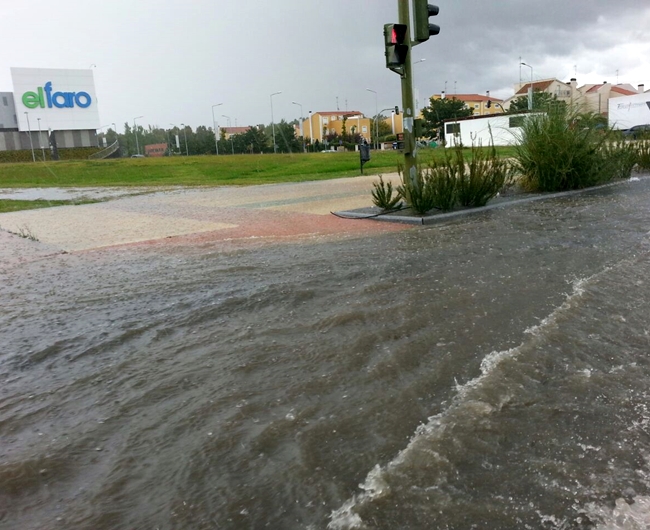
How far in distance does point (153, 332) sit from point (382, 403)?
7.76 feet

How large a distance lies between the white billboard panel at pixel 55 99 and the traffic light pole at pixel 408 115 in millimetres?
74013

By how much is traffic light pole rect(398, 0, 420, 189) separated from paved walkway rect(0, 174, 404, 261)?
1350 millimetres

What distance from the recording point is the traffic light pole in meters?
10.8

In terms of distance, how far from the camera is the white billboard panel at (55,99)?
73125 mm

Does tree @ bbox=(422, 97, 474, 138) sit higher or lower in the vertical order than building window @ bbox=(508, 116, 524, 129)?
higher

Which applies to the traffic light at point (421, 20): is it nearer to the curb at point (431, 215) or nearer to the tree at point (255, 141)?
the curb at point (431, 215)

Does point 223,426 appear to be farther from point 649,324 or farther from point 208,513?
point 649,324

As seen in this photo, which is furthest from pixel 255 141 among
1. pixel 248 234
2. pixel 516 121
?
pixel 248 234

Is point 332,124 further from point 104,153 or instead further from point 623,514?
point 623,514

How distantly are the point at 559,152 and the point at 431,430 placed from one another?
11.7 meters

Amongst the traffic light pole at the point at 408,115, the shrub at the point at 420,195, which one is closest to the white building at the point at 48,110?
the traffic light pole at the point at 408,115

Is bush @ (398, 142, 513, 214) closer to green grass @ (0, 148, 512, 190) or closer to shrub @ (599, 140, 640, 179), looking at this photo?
shrub @ (599, 140, 640, 179)

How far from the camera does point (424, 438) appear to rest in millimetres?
3051

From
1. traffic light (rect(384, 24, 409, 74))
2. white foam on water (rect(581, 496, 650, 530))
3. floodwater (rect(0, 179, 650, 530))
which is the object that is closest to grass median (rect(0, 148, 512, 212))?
traffic light (rect(384, 24, 409, 74))
